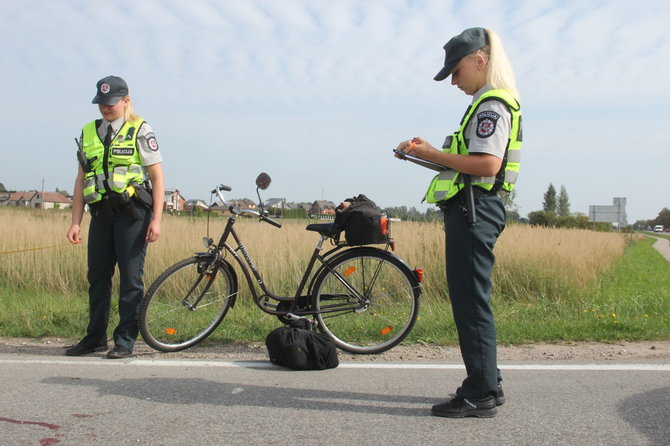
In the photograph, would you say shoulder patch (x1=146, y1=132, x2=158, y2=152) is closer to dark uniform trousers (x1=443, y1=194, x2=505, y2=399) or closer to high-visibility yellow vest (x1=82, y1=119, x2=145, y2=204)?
high-visibility yellow vest (x1=82, y1=119, x2=145, y2=204)

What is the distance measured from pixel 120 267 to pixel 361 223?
6.40 ft

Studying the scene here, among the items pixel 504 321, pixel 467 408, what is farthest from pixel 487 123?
pixel 504 321

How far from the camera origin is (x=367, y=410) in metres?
3.35

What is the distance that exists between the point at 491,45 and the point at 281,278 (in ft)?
18.0

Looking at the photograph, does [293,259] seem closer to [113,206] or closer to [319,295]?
[319,295]

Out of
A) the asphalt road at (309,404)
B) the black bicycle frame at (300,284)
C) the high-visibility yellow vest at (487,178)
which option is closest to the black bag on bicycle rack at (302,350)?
the asphalt road at (309,404)

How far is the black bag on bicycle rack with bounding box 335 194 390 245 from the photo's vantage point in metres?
4.72

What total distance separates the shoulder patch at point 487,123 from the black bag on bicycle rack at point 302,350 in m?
2.02

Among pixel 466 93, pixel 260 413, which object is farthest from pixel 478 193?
pixel 260 413

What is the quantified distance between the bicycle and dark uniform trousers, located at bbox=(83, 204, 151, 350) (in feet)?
0.71

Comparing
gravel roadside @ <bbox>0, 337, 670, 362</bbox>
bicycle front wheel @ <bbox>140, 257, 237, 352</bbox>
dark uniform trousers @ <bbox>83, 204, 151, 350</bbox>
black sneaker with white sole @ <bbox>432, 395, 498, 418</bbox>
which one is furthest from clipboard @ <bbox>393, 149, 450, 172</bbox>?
dark uniform trousers @ <bbox>83, 204, 151, 350</bbox>

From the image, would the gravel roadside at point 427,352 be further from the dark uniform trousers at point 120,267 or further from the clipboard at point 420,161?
the clipboard at point 420,161

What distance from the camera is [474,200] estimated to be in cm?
325

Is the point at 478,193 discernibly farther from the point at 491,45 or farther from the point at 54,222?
the point at 54,222
